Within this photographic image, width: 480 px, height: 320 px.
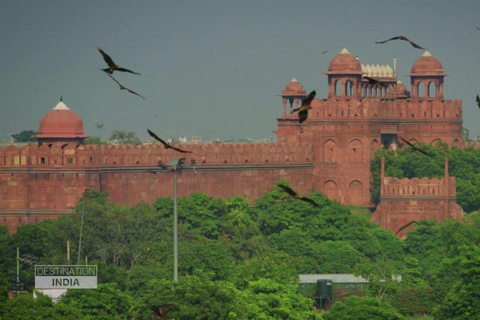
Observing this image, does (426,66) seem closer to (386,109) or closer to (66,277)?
(386,109)

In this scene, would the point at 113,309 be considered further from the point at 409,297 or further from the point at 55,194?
the point at 55,194

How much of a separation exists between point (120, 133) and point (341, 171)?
59.4 metres

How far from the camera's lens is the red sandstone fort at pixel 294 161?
9506 centimetres

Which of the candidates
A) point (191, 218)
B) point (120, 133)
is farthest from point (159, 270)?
point (120, 133)

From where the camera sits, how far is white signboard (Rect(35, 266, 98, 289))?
63.5 metres

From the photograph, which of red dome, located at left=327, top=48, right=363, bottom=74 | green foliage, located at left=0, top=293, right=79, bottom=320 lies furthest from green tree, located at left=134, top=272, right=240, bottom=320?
red dome, located at left=327, top=48, right=363, bottom=74

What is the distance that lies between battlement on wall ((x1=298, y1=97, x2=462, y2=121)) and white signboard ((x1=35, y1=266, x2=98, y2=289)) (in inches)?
1293

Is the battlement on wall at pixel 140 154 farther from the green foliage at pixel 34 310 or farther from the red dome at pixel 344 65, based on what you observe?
the green foliage at pixel 34 310

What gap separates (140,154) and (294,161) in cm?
790

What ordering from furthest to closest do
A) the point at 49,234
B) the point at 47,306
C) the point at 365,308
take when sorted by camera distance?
1. the point at 49,234
2. the point at 365,308
3. the point at 47,306

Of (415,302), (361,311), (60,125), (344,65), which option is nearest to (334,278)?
(415,302)

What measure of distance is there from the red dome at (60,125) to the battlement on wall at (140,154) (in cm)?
53

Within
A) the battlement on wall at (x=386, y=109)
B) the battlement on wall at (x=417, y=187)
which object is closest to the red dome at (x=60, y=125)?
the battlement on wall at (x=386, y=109)

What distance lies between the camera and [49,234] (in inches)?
3113
